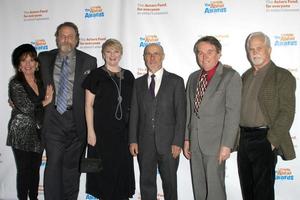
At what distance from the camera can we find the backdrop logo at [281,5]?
10.3ft

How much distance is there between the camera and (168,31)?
11.0 feet

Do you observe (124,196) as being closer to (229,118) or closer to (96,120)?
(96,120)

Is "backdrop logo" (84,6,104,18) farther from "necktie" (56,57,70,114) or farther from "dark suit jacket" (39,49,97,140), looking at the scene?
"necktie" (56,57,70,114)

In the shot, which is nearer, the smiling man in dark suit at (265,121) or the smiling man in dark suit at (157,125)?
the smiling man in dark suit at (265,121)

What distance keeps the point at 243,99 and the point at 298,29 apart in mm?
1270

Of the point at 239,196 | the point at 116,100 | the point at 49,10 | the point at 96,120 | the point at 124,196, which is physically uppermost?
the point at 49,10

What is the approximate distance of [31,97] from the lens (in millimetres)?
2887

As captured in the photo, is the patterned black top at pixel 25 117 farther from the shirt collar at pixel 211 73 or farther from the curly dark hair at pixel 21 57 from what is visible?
the shirt collar at pixel 211 73

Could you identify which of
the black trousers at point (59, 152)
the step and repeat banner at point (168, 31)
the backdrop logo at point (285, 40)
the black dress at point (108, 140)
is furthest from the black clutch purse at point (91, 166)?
the backdrop logo at point (285, 40)

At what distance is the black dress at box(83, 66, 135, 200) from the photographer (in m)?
2.74

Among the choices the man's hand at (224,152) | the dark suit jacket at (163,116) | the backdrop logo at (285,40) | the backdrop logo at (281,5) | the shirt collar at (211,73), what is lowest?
the man's hand at (224,152)

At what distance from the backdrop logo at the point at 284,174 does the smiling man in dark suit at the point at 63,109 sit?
2160mm

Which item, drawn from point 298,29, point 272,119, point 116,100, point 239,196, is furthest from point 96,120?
point 298,29

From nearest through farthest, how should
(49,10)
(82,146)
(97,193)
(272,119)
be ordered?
(272,119), (97,193), (82,146), (49,10)
